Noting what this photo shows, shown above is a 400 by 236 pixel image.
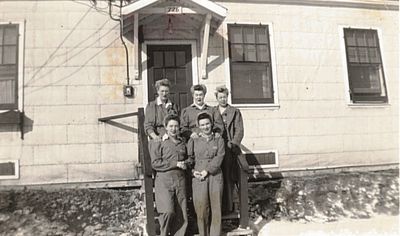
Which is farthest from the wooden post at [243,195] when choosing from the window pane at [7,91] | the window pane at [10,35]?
the window pane at [10,35]

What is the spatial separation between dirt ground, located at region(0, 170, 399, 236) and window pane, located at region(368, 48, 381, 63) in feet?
6.32

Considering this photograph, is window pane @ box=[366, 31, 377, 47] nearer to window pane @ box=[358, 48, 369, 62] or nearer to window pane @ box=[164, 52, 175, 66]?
window pane @ box=[358, 48, 369, 62]

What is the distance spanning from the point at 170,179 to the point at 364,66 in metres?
4.03

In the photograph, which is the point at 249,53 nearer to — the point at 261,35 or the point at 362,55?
the point at 261,35

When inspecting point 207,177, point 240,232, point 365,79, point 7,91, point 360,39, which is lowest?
point 240,232

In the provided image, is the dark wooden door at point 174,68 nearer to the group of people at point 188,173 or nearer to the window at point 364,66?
the group of people at point 188,173

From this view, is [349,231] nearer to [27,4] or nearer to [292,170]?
[292,170]

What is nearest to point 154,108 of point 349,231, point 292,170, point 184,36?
point 184,36

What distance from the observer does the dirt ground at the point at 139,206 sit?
3518mm

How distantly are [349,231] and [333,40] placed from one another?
3025 millimetres

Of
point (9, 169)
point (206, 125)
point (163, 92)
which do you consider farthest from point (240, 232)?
point (9, 169)

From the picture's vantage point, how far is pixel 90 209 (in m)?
3.80

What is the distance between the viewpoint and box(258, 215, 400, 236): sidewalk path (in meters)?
3.39

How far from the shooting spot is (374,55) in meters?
5.45
